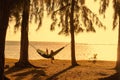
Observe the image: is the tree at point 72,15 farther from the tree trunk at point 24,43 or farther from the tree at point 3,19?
the tree at point 3,19

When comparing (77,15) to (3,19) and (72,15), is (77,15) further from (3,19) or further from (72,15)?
(3,19)

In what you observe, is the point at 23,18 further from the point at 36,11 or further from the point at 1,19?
the point at 1,19

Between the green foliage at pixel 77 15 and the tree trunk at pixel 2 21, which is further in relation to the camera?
the green foliage at pixel 77 15

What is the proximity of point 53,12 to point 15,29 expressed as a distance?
8.52 feet

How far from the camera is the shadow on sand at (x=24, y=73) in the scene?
61.0 feet

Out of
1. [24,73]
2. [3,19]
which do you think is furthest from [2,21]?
[24,73]

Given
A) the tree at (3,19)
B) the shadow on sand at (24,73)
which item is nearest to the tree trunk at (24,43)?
the shadow on sand at (24,73)

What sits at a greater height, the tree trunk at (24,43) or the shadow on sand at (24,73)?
the tree trunk at (24,43)

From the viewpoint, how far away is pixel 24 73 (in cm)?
1975

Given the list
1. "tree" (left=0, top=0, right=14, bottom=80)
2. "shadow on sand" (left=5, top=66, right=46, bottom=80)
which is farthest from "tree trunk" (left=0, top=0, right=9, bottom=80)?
"shadow on sand" (left=5, top=66, right=46, bottom=80)

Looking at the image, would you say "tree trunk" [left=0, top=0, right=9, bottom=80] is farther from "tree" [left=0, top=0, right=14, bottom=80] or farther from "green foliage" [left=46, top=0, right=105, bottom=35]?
"green foliage" [left=46, top=0, right=105, bottom=35]

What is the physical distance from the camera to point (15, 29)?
23.6 meters

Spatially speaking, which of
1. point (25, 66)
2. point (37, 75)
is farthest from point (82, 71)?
point (25, 66)

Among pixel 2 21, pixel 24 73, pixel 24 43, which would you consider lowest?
pixel 24 73
